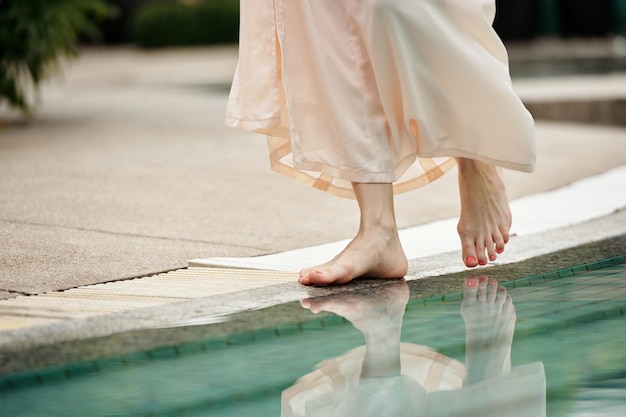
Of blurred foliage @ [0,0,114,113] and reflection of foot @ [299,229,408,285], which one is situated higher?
reflection of foot @ [299,229,408,285]

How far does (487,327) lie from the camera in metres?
2.46

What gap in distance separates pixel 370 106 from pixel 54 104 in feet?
21.0

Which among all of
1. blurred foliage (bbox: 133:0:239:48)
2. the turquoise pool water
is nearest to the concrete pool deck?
the turquoise pool water

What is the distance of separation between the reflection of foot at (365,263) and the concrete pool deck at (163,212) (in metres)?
0.06

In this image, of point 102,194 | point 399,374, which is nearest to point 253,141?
point 102,194

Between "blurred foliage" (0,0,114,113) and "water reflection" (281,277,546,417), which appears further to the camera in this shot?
"blurred foliage" (0,0,114,113)

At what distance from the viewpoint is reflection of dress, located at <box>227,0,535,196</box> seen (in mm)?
2822

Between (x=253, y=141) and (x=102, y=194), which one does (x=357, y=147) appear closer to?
(x=102, y=194)

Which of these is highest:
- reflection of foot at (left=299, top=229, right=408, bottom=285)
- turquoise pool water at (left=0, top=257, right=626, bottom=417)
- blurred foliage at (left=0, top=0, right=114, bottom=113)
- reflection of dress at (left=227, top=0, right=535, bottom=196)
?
reflection of dress at (left=227, top=0, right=535, bottom=196)

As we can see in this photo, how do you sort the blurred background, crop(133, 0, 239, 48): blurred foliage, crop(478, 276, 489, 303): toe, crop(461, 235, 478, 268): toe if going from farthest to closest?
crop(133, 0, 239, 48): blurred foliage, the blurred background, crop(461, 235, 478, 268): toe, crop(478, 276, 489, 303): toe

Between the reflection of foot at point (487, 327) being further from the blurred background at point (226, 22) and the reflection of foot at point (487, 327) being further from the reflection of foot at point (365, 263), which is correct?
the blurred background at point (226, 22)

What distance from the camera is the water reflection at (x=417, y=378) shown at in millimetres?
1912

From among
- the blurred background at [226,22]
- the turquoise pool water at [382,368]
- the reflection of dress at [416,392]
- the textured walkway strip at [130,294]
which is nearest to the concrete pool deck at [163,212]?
the textured walkway strip at [130,294]

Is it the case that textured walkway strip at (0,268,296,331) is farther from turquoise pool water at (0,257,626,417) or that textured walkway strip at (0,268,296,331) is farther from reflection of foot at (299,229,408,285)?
turquoise pool water at (0,257,626,417)
